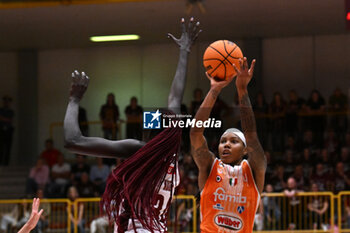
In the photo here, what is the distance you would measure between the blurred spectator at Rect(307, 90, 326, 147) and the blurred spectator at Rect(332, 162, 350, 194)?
7.14 feet

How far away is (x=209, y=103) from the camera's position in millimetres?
4879

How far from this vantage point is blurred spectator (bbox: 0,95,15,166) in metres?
18.3

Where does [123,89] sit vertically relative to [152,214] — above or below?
above

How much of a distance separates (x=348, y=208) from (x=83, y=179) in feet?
19.9

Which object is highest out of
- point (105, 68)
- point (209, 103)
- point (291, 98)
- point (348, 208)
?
point (105, 68)

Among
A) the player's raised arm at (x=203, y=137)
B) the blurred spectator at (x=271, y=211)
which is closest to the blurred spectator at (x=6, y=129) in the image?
the blurred spectator at (x=271, y=211)

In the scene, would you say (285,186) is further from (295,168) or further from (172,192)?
(172,192)

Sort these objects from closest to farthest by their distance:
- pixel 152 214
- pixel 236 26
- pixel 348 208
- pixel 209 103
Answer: pixel 152 214 → pixel 209 103 → pixel 348 208 → pixel 236 26

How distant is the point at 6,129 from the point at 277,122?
24.9ft

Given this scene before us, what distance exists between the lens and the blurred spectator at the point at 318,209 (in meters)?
12.9

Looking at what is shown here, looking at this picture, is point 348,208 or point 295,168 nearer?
point 348,208

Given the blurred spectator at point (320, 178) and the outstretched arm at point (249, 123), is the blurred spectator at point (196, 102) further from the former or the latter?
the outstretched arm at point (249, 123)

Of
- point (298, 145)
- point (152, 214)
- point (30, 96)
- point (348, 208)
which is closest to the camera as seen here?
point (152, 214)

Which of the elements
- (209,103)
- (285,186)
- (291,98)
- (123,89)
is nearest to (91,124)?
(123,89)
